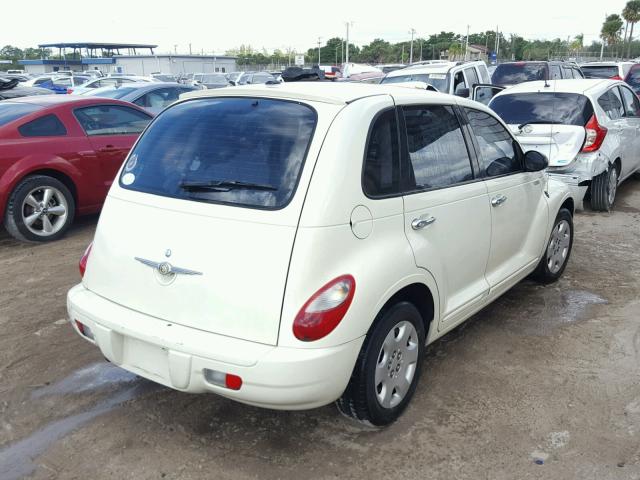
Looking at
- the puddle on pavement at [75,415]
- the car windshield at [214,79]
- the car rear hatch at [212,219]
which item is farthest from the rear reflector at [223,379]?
the car windshield at [214,79]

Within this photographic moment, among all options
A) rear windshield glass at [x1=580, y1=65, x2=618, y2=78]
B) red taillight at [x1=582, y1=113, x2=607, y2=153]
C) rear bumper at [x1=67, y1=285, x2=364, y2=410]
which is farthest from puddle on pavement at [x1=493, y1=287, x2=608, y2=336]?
rear windshield glass at [x1=580, y1=65, x2=618, y2=78]

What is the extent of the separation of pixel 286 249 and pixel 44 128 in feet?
16.3

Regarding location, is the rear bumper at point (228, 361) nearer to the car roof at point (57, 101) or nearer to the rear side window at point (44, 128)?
the rear side window at point (44, 128)

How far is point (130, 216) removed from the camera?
302cm

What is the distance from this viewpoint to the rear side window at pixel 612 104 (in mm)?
7759

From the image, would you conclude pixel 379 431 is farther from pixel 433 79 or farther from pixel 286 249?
pixel 433 79

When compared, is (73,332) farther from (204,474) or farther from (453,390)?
(453,390)

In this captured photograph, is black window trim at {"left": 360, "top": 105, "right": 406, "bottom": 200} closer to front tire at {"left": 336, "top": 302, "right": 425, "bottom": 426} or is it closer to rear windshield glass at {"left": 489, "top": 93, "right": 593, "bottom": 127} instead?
front tire at {"left": 336, "top": 302, "right": 425, "bottom": 426}

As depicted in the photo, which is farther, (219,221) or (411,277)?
(411,277)

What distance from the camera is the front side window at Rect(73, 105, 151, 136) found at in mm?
6902

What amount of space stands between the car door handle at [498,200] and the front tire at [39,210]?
15.6 ft

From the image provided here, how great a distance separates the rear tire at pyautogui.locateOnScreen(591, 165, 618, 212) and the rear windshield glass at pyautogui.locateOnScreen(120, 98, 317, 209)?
5918 millimetres

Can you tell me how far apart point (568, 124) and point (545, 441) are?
531cm

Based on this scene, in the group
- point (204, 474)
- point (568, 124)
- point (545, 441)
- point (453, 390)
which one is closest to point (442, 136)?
point (453, 390)
